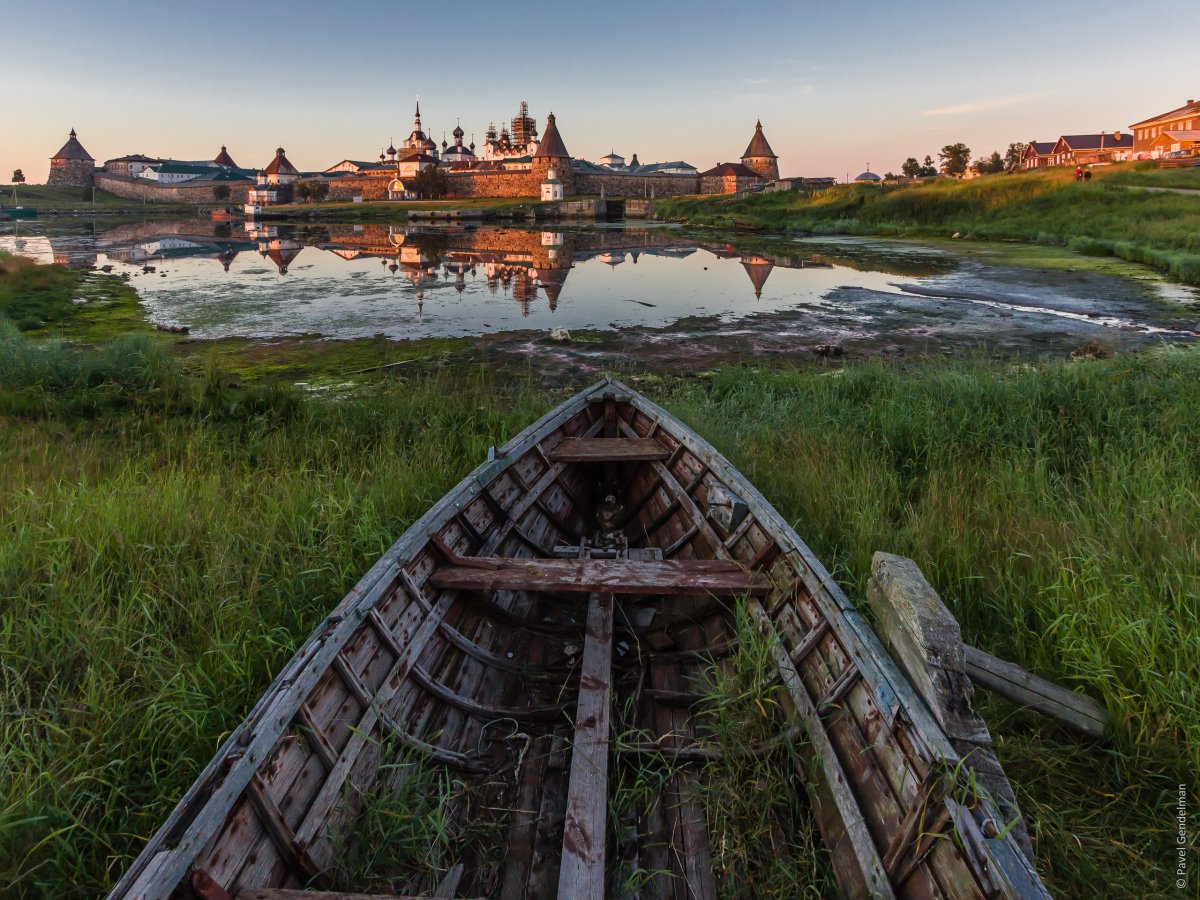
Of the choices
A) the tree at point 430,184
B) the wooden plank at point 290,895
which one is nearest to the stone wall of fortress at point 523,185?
the tree at point 430,184

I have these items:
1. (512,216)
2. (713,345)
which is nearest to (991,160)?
(512,216)

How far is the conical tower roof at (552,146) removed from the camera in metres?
72.9

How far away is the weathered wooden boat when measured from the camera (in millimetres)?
1856

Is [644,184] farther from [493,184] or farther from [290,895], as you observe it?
[290,895]

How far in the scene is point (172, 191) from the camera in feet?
301

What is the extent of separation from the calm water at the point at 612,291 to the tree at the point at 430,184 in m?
55.5

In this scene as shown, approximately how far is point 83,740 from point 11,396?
5.60 m

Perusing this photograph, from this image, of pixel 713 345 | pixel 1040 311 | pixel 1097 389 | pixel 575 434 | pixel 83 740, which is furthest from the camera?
pixel 1040 311

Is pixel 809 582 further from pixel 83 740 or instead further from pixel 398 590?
pixel 83 740

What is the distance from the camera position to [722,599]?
3.45 metres

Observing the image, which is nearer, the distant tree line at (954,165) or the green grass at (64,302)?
the green grass at (64,302)

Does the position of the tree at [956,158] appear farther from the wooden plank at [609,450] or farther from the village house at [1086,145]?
the wooden plank at [609,450]

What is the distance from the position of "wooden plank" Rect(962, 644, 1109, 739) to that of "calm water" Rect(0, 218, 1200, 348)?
10.2 metres

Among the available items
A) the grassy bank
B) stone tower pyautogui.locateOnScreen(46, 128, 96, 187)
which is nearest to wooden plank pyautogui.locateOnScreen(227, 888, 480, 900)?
the grassy bank
